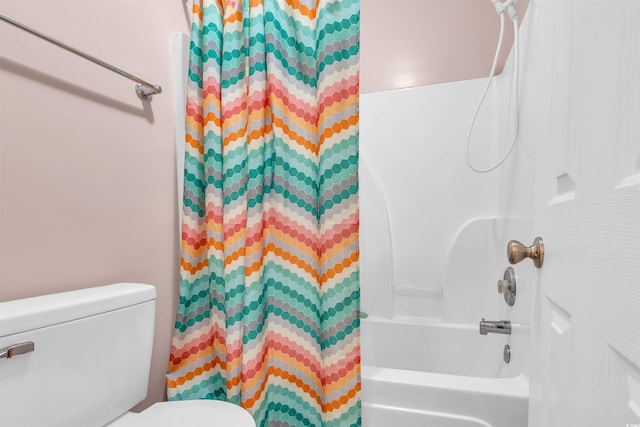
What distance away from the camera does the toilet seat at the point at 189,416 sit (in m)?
0.87

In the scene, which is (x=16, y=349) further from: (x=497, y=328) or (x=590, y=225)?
(x=497, y=328)

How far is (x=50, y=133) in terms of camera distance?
83 centimetres

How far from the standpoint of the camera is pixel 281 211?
1.09m

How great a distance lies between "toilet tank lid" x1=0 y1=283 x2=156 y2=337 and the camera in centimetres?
66

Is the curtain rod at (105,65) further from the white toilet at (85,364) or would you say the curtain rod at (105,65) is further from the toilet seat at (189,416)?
the toilet seat at (189,416)

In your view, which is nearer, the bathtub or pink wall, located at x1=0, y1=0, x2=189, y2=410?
pink wall, located at x1=0, y1=0, x2=189, y2=410

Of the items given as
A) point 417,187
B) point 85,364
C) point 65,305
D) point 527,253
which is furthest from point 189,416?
point 417,187

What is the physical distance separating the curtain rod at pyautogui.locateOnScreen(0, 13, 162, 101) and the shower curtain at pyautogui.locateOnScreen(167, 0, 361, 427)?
172 millimetres

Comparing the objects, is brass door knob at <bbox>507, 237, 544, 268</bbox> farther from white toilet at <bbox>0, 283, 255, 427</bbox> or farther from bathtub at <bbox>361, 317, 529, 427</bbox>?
white toilet at <bbox>0, 283, 255, 427</bbox>

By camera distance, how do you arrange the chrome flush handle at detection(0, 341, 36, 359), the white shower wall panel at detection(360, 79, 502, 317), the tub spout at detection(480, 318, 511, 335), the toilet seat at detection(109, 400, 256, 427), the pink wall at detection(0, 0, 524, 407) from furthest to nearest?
1. the white shower wall panel at detection(360, 79, 502, 317)
2. the tub spout at detection(480, 318, 511, 335)
3. the toilet seat at detection(109, 400, 256, 427)
4. the pink wall at detection(0, 0, 524, 407)
5. the chrome flush handle at detection(0, 341, 36, 359)

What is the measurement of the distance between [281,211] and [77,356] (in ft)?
2.08

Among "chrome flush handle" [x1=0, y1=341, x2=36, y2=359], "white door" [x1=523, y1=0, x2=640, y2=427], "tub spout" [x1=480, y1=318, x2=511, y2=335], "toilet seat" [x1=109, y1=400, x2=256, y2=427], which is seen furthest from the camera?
"tub spout" [x1=480, y1=318, x2=511, y2=335]

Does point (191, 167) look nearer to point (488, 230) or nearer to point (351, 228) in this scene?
point (351, 228)

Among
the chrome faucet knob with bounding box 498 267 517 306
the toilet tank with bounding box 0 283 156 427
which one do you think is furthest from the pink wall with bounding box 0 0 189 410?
the chrome faucet knob with bounding box 498 267 517 306
